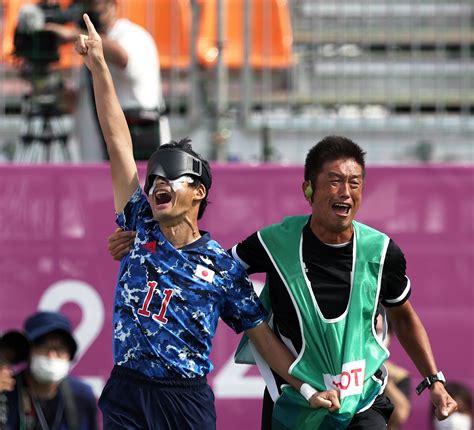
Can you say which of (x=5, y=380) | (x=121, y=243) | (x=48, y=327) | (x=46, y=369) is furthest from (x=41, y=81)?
(x=121, y=243)

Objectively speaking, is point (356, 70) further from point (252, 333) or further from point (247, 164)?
point (252, 333)

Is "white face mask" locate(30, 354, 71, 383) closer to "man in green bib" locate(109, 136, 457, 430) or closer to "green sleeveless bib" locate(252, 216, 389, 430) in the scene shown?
"man in green bib" locate(109, 136, 457, 430)

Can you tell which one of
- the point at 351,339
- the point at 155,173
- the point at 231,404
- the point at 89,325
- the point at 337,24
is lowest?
the point at 231,404

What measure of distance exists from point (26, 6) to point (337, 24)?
204cm

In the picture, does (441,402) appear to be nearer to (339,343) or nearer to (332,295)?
(339,343)

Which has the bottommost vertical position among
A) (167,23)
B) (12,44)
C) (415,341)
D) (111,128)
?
(415,341)

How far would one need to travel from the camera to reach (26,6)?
342 inches

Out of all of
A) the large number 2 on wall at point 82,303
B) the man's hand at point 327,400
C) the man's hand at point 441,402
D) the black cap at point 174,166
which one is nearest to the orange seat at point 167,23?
the large number 2 on wall at point 82,303

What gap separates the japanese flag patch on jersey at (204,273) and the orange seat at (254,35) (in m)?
3.74

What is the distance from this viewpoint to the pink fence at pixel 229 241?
7.99 meters

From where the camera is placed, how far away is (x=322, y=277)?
17.1 ft

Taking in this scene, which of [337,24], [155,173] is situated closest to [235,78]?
[337,24]

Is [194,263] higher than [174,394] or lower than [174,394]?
higher

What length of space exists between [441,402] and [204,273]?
109 centimetres
